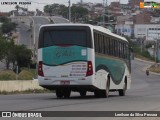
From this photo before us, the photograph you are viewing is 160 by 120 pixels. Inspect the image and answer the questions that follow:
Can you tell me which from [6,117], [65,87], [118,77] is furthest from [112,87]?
[6,117]

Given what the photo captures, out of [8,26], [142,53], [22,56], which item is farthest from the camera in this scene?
[142,53]

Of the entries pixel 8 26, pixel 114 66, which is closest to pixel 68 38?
pixel 114 66

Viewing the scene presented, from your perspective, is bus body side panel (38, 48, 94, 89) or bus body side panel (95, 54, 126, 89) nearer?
Answer: bus body side panel (38, 48, 94, 89)

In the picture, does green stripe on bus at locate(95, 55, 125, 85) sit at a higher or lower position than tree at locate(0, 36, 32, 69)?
higher

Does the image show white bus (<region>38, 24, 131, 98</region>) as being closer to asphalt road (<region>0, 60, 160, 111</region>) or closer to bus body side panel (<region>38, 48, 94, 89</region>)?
bus body side panel (<region>38, 48, 94, 89</region>)

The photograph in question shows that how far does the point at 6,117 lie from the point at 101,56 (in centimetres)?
1304

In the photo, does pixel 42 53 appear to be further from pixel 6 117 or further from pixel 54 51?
pixel 6 117

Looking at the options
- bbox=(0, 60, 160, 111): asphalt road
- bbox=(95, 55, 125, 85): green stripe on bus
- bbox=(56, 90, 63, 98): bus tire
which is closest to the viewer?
bbox=(0, 60, 160, 111): asphalt road

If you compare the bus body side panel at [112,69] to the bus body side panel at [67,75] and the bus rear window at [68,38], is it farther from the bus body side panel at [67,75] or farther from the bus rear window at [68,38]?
the bus rear window at [68,38]

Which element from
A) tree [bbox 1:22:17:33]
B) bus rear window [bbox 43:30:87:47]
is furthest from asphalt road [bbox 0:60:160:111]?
tree [bbox 1:22:17:33]

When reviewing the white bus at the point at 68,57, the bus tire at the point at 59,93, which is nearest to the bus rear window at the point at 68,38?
the white bus at the point at 68,57

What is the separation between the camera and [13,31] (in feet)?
569

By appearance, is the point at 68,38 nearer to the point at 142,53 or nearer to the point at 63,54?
the point at 63,54

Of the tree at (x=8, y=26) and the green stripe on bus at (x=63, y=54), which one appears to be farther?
the tree at (x=8, y=26)
